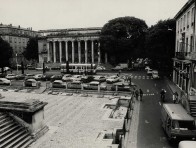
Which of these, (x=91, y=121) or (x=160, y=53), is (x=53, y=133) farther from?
(x=160, y=53)

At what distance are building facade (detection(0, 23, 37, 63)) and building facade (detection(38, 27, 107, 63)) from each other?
972 centimetres

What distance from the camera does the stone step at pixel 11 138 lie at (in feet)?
43.9

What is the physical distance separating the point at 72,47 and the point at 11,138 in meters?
67.1

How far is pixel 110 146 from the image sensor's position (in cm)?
1459

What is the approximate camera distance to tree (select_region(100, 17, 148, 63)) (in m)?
62.9

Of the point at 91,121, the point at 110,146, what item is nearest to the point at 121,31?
the point at 91,121

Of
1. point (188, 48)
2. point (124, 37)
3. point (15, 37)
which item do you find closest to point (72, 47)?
point (124, 37)

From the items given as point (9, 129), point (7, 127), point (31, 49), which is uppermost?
point (31, 49)

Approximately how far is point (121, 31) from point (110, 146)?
5303cm

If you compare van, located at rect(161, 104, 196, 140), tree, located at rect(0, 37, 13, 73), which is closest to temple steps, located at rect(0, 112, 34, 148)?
van, located at rect(161, 104, 196, 140)

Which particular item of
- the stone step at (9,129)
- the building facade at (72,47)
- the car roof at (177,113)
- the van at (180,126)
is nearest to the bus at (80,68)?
the building facade at (72,47)

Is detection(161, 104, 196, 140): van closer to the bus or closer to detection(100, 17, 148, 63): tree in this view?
the bus

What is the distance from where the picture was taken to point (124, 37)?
64062 millimetres

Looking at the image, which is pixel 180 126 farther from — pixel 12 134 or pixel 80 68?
pixel 80 68
